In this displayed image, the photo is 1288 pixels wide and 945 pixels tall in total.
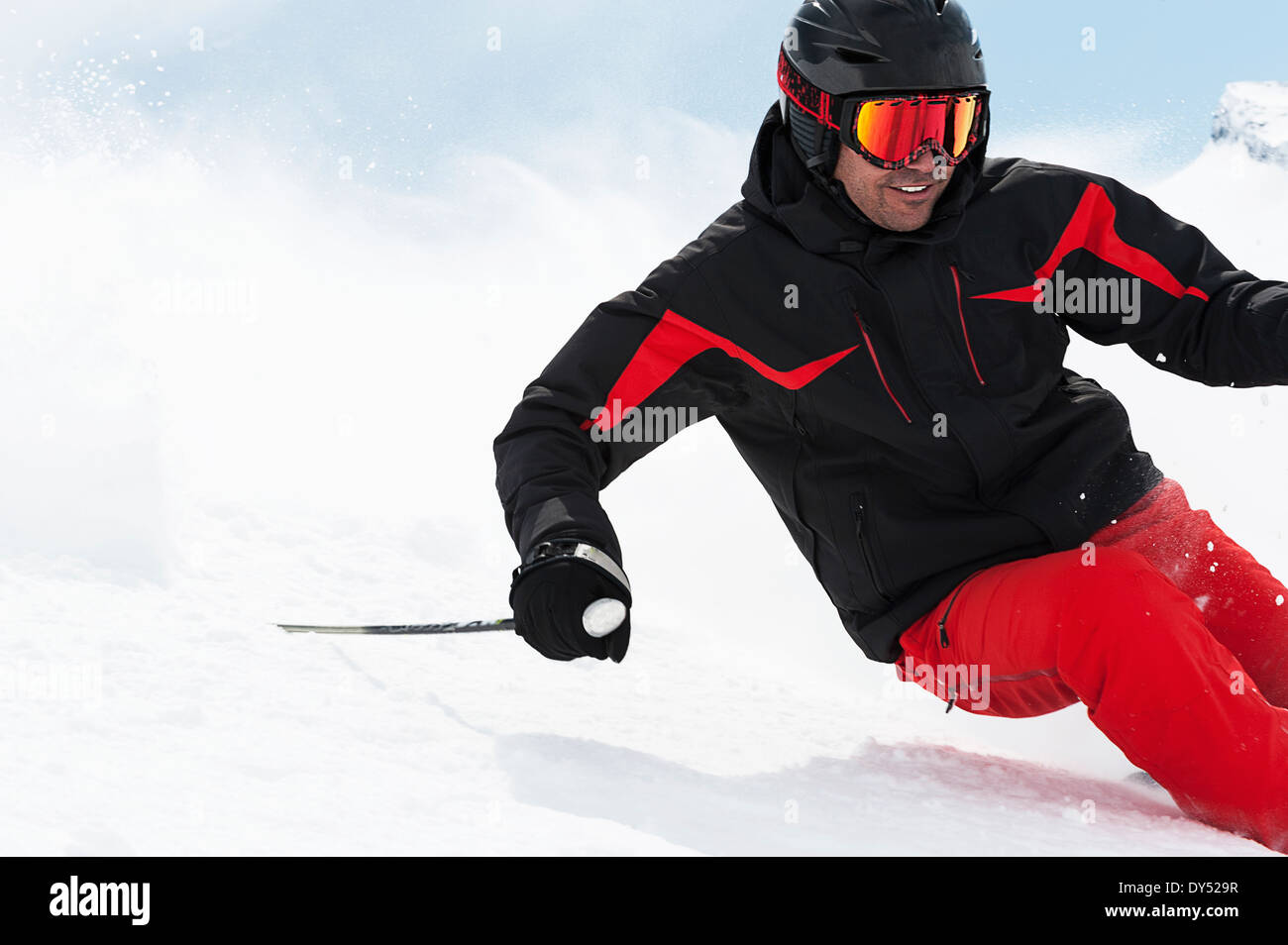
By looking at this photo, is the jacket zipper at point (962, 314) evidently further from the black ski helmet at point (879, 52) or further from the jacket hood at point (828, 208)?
the black ski helmet at point (879, 52)

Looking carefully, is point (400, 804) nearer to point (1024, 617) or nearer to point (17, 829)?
point (17, 829)

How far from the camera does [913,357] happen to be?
2467 mm

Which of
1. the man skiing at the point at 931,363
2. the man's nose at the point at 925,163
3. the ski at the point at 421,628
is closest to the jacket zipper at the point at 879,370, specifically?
the man skiing at the point at 931,363

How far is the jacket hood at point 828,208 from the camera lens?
247 cm

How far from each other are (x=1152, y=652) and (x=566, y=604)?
43.0 inches

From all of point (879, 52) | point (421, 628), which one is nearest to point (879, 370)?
point (879, 52)

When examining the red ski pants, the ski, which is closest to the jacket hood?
the red ski pants

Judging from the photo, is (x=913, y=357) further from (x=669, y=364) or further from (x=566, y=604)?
(x=566, y=604)

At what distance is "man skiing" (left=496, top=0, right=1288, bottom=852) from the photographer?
2.43 metres

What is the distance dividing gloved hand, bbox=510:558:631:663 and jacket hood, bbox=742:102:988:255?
0.92 meters

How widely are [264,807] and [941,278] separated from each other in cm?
172

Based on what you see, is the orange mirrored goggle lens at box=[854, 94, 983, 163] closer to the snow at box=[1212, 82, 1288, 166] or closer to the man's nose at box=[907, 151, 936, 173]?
the man's nose at box=[907, 151, 936, 173]

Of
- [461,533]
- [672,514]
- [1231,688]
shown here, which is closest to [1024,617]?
[1231,688]

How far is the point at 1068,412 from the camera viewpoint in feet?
8.67
